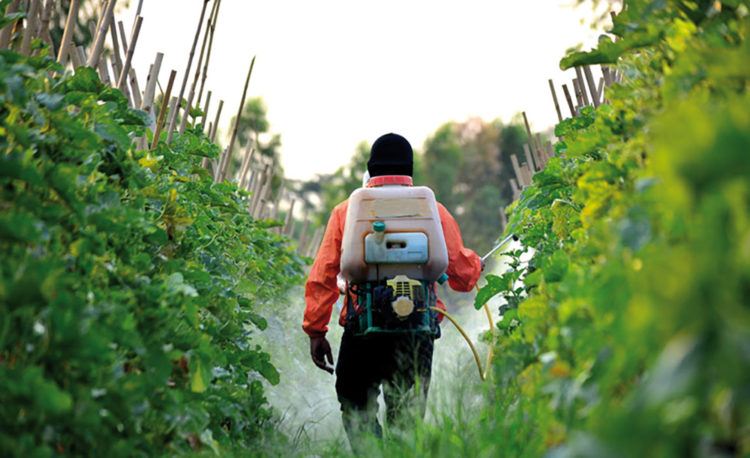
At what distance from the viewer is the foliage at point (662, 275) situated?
31.7 inches

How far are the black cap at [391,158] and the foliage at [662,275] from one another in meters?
2.00

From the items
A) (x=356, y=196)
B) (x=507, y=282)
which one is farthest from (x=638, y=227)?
(x=356, y=196)

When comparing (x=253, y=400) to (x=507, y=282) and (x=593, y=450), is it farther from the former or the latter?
(x=593, y=450)

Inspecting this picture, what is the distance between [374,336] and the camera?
3541mm

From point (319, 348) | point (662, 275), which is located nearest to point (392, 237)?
point (319, 348)

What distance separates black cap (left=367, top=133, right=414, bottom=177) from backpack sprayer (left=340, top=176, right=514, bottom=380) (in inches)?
14.2

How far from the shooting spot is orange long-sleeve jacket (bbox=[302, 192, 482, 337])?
368cm

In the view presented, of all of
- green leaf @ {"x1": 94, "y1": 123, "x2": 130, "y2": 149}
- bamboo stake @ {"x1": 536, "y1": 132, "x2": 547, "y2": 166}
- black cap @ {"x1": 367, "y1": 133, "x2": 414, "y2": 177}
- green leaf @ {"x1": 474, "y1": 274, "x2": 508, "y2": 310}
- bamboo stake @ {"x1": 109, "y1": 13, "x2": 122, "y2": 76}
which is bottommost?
green leaf @ {"x1": 474, "y1": 274, "x2": 508, "y2": 310}

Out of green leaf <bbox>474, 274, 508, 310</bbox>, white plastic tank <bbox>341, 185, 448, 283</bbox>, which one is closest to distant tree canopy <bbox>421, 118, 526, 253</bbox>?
white plastic tank <bbox>341, 185, 448, 283</bbox>

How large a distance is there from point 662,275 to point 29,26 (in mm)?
2293

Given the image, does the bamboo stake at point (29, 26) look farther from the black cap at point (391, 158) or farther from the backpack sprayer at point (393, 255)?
the black cap at point (391, 158)

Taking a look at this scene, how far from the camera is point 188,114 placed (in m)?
4.02

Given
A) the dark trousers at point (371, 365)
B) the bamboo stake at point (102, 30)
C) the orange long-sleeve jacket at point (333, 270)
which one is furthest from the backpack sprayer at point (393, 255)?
the bamboo stake at point (102, 30)

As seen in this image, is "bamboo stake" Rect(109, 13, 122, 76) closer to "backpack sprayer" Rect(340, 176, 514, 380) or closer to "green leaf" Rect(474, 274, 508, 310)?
"backpack sprayer" Rect(340, 176, 514, 380)
